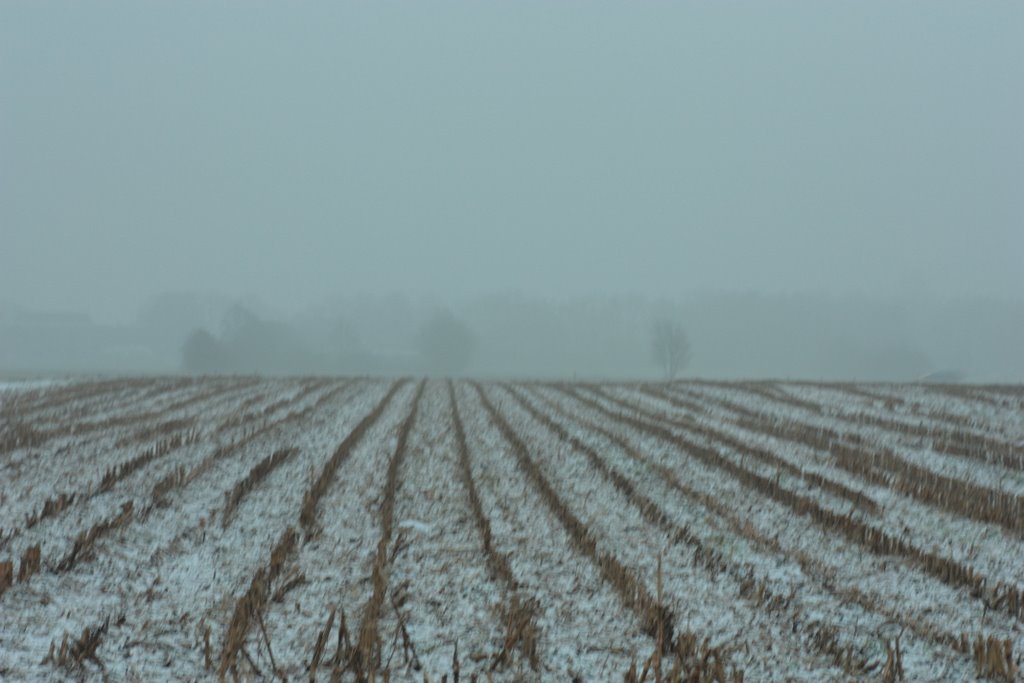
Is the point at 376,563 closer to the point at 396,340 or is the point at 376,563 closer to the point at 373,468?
the point at 373,468

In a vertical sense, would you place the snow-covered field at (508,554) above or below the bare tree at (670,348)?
below

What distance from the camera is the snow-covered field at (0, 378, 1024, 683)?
539cm

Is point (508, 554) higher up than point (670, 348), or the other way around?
point (670, 348)

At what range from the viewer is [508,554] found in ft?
25.0

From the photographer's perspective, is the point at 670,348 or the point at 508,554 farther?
the point at 670,348

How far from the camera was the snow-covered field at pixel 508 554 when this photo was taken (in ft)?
17.7

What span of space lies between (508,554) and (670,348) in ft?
289

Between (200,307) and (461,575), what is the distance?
494 feet

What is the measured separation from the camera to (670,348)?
305 feet

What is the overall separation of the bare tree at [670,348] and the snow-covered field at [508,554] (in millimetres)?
77442

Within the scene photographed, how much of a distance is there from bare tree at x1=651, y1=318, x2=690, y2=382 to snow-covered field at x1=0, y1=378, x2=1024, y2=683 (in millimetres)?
77442

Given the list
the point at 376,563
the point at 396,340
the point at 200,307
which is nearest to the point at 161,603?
the point at 376,563

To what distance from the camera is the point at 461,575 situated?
707 cm

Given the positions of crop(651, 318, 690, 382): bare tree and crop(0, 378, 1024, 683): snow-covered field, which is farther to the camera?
crop(651, 318, 690, 382): bare tree
